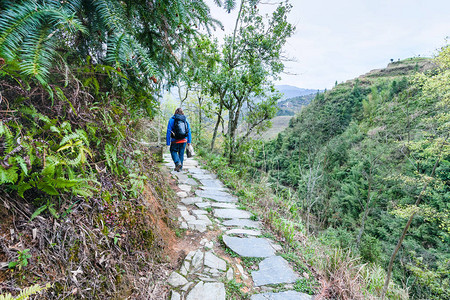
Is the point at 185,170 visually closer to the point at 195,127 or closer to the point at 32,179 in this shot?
the point at 32,179

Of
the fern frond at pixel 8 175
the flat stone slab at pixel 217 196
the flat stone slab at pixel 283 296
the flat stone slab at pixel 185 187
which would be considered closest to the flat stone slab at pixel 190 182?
the flat stone slab at pixel 185 187

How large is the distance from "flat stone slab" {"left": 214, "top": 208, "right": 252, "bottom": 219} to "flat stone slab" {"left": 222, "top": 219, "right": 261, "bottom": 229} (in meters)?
0.15

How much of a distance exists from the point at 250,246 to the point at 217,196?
1.92 m

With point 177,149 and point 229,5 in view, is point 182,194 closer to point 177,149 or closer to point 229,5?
point 177,149

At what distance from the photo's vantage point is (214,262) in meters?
2.35

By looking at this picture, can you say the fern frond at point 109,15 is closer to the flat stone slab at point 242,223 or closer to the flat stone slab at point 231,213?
the flat stone slab at point 242,223

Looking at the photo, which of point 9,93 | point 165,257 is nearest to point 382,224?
point 165,257

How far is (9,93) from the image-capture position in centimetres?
122

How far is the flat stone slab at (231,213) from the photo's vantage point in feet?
12.2

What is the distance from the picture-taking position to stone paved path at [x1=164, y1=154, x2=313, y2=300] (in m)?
1.95

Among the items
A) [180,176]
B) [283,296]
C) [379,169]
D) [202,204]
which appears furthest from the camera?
[379,169]

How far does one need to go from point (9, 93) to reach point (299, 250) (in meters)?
3.51

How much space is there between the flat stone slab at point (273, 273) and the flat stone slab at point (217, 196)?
6.68ft

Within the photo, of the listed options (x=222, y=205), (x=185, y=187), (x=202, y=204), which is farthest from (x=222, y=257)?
(x=185, y=187)
